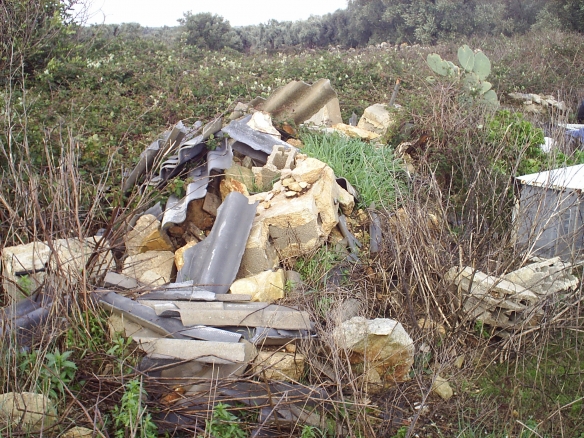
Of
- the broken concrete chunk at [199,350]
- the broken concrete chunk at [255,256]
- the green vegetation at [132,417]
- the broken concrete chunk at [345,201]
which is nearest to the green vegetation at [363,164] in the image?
the broken concrete chunk at [345,201]

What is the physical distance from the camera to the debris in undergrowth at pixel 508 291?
4102 mm

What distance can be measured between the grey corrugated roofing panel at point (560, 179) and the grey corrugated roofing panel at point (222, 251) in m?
2.71

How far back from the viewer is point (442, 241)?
15.1 ft

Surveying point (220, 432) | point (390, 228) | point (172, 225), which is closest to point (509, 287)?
point (390, 228)

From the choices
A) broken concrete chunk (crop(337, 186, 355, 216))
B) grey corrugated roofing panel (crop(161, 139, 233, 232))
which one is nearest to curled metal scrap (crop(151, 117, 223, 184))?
grey corrugated roofing panel (crop(161, 139, 233, 232))

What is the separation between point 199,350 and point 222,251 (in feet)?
3.75

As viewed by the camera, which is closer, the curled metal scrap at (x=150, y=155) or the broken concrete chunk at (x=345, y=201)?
the broken concrete chunk at (x=345, y=201)

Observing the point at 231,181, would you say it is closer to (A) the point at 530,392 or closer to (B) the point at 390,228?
(B) the point at 390,228

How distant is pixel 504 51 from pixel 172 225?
512 inches

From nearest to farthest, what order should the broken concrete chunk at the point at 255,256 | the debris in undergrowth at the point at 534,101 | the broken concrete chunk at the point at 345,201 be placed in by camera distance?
the broken concrete chunk at the point at 255,256 → the broken concrete chunk at the point at 345,201 → the debris in undergrowth at the point at 534,101

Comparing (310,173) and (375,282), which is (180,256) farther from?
(375,282)

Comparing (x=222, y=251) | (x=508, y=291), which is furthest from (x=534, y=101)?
(x=222, y=251)

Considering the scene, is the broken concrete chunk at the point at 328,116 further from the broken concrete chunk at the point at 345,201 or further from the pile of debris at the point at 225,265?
the broken concrete chunk at the point at 345,201

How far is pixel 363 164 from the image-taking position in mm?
6199
